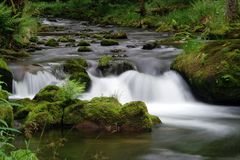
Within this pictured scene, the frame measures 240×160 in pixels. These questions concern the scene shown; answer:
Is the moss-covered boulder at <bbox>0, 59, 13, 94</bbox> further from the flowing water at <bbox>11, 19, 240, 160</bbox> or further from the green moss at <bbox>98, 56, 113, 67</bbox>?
the green moss at <bbox>98, 56, 113, 67</bbox>

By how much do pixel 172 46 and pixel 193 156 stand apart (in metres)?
11.4

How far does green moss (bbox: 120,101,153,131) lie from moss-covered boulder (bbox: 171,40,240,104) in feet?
11.3

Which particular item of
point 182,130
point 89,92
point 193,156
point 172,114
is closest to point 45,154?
point 193,156

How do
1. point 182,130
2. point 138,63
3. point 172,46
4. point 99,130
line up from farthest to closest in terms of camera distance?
point 172,46 < point 138,63 < point 182,130 < point 99,130

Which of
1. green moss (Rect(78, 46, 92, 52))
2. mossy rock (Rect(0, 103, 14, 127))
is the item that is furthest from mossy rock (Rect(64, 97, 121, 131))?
green moss (Rect(78, 46, 92, 52))

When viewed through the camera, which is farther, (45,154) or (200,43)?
(200,43)

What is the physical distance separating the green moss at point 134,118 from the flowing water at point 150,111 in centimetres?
23

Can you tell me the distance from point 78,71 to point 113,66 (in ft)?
4.42

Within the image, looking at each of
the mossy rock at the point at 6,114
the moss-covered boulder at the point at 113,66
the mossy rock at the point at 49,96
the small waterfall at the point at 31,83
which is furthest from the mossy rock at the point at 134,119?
the moss-covered boulder at the point at 113,66

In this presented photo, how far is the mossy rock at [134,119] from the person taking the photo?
943cm

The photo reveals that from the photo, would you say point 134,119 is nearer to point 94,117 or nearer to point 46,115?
point 94,117

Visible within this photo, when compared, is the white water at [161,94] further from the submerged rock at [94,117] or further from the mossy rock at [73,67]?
the submerged rock at [94,117]

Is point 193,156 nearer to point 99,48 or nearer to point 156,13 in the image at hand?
point 99,48

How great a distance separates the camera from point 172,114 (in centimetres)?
1190
